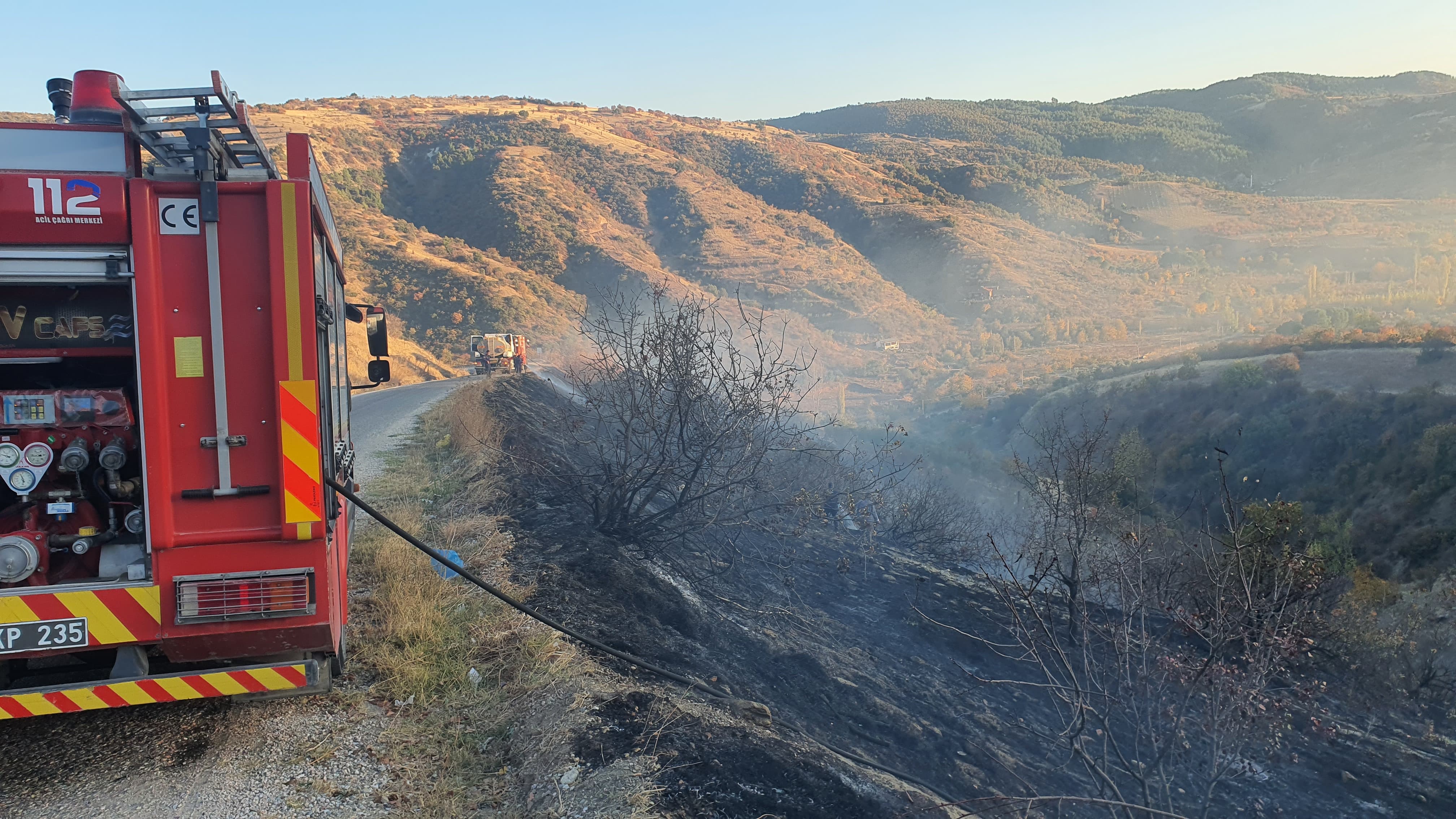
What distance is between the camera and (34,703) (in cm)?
332

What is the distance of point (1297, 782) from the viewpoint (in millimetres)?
7074

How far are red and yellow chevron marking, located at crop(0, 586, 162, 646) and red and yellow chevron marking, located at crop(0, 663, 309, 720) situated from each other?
8.4 inches

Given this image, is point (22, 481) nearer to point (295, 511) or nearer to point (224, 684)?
point (295, 511)

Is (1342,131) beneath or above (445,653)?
above

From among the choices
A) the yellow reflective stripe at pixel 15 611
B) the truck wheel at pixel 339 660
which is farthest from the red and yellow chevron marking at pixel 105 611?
the truck wheel at pixel 339 660

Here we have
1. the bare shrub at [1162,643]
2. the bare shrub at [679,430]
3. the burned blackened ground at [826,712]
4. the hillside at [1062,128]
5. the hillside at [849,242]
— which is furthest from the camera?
the hillside at [1062,128]

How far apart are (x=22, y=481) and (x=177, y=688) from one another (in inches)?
40.5

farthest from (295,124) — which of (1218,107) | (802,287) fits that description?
(1218,107)

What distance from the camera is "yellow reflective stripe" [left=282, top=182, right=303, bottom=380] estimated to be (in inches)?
134

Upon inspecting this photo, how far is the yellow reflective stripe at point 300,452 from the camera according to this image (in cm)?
348


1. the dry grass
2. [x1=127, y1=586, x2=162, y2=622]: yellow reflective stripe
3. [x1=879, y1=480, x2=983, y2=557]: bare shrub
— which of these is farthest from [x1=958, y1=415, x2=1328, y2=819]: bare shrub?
[x1=127, y1=586, x2=162, y2=622]: yellow reflective stripe

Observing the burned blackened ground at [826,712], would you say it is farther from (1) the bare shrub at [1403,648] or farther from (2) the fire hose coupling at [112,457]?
(2) the fire hose coupling at [112,457]

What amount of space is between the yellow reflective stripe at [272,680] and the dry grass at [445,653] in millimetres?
629

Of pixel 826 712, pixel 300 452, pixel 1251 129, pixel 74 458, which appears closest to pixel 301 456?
pixel 300 452
